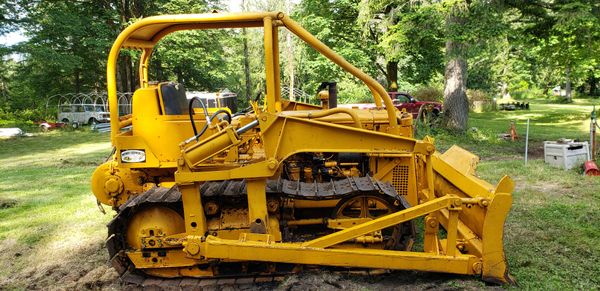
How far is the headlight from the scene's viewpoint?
4.75 meters

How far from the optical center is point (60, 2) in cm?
2628

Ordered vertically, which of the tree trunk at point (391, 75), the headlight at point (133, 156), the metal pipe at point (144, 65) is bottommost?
the headlight at point (133, 156)

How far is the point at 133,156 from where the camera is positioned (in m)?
4.76

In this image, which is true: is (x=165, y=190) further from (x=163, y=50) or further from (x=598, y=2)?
(x=163, y=50)

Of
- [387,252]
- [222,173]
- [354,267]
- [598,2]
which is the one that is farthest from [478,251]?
[598,2]

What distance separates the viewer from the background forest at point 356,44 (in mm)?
13266

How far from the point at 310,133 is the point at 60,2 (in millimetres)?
27535

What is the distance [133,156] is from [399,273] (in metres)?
3.04

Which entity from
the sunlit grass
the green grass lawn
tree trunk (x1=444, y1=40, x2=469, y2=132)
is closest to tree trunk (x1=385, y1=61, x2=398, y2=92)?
tree trunk (x1=444, y1=40, x2=469, y2=132)

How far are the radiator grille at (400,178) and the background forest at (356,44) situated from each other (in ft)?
28.4

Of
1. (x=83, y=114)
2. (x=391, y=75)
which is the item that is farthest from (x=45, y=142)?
(x=391, y=75)

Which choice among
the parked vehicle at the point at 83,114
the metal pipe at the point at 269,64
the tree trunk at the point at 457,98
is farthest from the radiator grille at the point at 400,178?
the parked vehicle at the point at 83,114

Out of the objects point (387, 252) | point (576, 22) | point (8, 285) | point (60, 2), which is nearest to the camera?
point (387, 252)

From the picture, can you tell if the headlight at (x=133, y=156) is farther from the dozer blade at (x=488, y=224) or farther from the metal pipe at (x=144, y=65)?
the dozer blade at (x=488, y=224)
